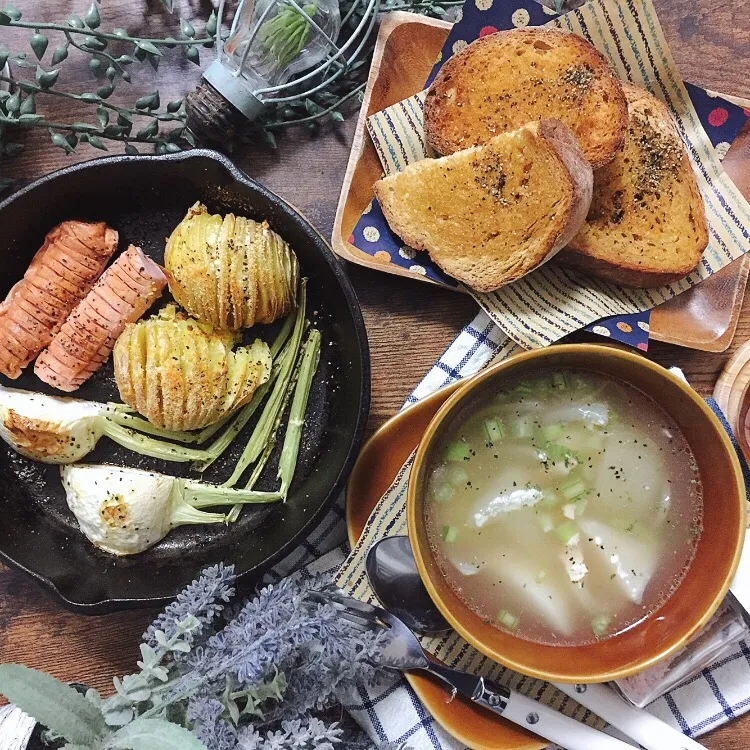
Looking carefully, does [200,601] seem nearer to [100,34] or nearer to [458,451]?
[458,451]

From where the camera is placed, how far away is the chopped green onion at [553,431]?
5.64ft

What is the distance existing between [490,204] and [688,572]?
1.02 metres

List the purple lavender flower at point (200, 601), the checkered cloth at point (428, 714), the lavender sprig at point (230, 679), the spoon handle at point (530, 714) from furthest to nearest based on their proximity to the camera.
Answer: the checkered cloth at point (428, 714) → the spoon handle at point (530, 714) → the purple lavender flower at point (200, 601) → the lavender sprig at point (230, 679)

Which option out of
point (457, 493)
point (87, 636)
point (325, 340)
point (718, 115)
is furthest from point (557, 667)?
point (718, 115)

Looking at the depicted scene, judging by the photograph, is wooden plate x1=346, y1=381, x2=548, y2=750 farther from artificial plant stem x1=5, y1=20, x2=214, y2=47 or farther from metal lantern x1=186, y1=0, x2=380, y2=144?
artificial plant stem x1=5, y1=20, x2=214, y2=47

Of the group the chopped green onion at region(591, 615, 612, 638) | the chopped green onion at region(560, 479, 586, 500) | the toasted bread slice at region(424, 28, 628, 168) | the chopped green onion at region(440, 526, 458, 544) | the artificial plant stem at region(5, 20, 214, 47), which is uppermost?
the toasted bread slice at region(424, 28, 628, 168)

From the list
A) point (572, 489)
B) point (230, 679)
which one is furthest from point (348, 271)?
point (230, 679)

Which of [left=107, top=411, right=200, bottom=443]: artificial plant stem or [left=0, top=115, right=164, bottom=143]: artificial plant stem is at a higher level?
[left=0, top=115, right=164, bottom=143]: artificial plant stem

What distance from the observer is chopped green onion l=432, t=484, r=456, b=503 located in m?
1.71

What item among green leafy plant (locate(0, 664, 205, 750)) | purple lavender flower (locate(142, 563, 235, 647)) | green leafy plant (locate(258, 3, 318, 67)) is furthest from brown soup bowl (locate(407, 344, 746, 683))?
Result: green leafy plant (locate(258, 3, 318, 67))

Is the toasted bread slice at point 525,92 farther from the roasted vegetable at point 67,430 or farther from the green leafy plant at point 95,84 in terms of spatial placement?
the roasted vegetable at point 67,430

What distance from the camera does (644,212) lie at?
6.54 feet

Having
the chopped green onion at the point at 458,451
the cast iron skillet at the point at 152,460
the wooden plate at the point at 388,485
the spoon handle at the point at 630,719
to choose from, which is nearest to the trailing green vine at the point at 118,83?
the cast iron skillet at the point at 152,460

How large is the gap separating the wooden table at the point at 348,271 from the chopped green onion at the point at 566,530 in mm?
558
